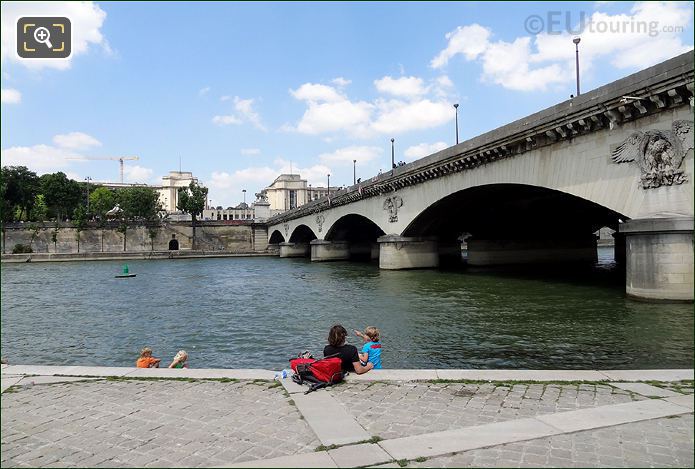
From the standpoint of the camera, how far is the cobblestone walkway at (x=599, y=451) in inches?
205

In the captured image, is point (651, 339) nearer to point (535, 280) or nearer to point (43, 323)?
point (535, 280)

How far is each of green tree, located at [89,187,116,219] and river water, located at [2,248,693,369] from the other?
323 ft

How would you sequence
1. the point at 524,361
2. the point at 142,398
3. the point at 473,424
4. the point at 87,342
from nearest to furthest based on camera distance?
the point at 473,424
the point at 142,398
the point at 524,361
the point at 87,342

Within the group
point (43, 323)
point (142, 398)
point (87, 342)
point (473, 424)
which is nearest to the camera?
point (473, 424)

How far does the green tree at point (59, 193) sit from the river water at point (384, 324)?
82472 millimetres

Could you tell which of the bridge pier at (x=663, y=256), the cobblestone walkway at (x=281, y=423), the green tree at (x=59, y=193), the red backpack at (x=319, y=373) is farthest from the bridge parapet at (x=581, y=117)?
the green tree at (x=59, y=193)

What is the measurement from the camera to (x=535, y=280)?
110 ft

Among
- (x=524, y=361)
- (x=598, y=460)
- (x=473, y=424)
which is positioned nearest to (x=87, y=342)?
(x=524, y=361)

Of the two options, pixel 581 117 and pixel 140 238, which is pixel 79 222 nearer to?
pixel 140 238

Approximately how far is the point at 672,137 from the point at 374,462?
19.3m

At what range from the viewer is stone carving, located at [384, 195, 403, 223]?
44000mm

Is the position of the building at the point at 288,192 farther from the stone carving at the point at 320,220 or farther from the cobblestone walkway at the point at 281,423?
the cobblestone walkway at the point at 281,423

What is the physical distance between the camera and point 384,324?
19.3 meters

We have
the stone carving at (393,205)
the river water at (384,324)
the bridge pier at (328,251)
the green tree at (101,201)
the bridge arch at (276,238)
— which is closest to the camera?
the river water at (384,324)
